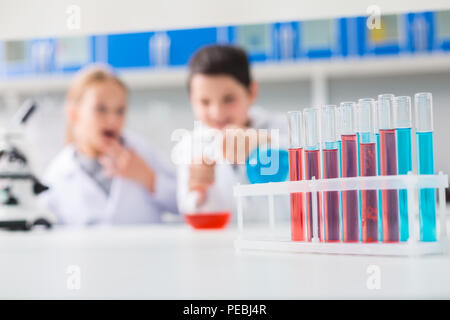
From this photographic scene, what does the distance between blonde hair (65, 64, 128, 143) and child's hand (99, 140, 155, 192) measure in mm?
257

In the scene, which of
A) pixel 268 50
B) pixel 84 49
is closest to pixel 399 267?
pixel 268 50

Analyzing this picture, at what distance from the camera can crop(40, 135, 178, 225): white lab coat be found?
2494 mm

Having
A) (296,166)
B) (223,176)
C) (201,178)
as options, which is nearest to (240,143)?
(201,178)

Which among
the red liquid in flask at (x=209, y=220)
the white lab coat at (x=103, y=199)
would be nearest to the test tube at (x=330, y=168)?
→ the red liquid in flask at (x=209, y=220)

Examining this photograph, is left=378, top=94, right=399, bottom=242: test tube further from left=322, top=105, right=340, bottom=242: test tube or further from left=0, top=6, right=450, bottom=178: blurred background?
left=0, top=6, right=450, bottom=178: blurred background

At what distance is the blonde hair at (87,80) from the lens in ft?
8.43

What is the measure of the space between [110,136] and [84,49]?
0.47 m

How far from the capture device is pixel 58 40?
2684 mm

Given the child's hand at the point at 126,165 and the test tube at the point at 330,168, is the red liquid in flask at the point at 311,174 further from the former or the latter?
the child's hand at the point at 126,165

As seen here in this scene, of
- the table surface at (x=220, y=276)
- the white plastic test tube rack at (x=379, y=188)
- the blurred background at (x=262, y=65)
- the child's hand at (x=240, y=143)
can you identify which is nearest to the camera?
the table surface at (x=220, y=276)

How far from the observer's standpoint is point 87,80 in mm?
2586

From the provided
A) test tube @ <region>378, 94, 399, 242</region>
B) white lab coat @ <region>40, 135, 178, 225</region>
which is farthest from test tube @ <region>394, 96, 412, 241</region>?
white lab coat @ <region>40, 135, 178, 225</region>

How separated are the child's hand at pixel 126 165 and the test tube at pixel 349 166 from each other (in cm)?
194

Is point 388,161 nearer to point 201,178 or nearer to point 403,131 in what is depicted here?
point 403,131
